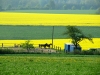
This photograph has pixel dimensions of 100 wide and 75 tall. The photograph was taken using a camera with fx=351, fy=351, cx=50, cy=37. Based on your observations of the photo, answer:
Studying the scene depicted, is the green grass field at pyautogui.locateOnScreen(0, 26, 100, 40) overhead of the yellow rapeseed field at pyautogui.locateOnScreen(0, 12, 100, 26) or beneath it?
beneath

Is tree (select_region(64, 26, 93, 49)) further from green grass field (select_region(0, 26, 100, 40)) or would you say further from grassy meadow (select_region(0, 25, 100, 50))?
green grass field (select_region(0, 26, 100, 40))

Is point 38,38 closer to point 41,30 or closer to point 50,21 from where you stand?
point 41,30

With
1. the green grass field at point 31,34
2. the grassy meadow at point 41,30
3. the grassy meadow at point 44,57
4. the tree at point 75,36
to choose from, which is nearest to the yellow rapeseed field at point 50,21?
the grassy meadow at point 41,30

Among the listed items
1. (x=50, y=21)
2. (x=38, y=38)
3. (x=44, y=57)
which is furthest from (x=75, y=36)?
(x=50, y=21)

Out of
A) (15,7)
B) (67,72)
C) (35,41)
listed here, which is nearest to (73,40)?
(35,41)

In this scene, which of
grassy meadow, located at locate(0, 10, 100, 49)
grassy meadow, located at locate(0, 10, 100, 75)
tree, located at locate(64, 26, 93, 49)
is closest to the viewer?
grassy meadow, located at locate(0, 10, 100, 75)

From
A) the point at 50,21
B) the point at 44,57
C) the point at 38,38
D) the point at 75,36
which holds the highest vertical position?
the point at 50,21

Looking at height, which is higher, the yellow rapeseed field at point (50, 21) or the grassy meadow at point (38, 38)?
the yellow rapeseed field at point (50, 21)

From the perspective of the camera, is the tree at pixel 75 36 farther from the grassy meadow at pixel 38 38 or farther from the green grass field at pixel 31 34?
the green grass field at pixel 31 34

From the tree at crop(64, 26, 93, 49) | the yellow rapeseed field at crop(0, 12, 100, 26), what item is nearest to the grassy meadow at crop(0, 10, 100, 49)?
the yellow rapeseed field at crop(0, 12, 100, 26)

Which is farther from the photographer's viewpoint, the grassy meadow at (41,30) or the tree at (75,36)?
the grassy meadow at (41,30)

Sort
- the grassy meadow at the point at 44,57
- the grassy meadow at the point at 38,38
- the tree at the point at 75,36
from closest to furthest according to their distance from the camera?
the grassy meadow at the point at 44,57, the tree at the point at 75,36, the grassy meadow at the point at 38,38

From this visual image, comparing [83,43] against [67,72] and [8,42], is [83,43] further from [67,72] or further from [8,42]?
[67,72]

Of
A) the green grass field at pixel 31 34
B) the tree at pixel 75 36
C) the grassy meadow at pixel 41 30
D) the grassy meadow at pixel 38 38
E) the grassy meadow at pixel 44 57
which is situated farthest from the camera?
the green grass field at pixel 31 34
